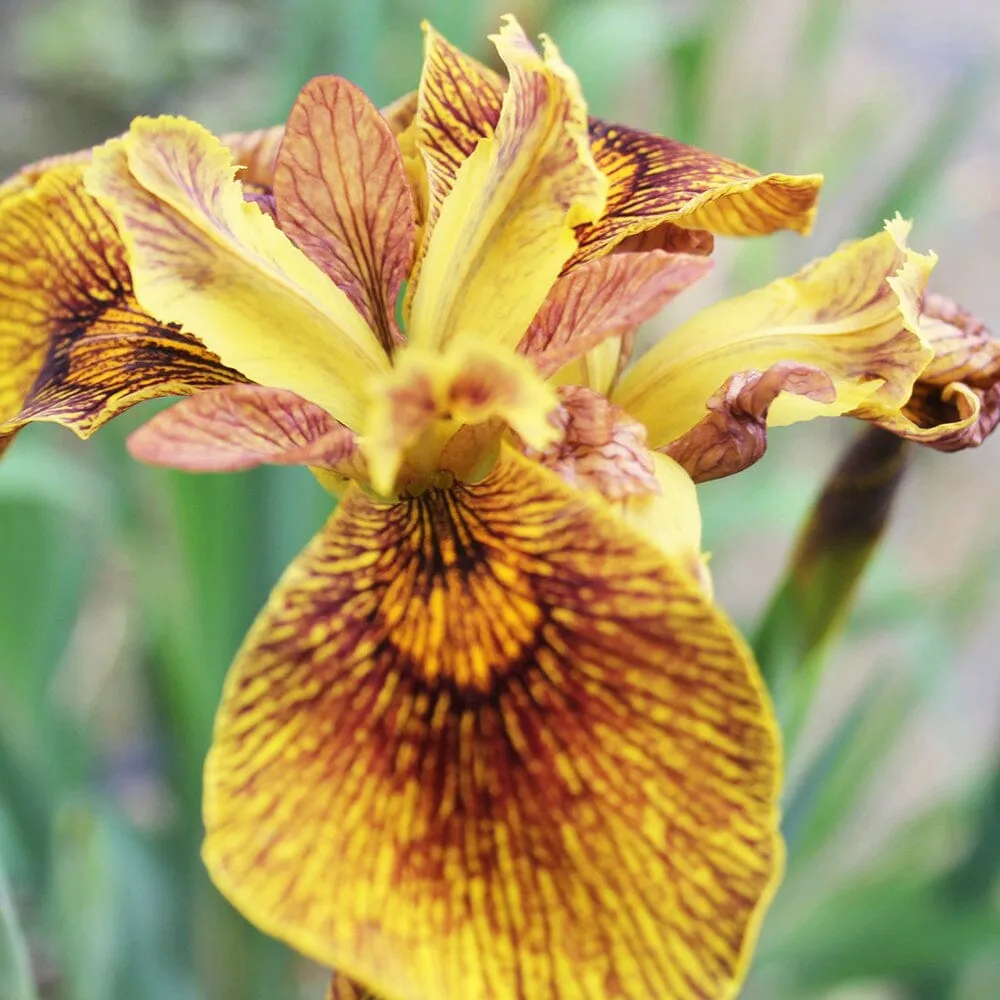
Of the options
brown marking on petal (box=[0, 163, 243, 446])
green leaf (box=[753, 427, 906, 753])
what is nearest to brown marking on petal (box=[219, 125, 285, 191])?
brown marking on petal (box=[0, 163, 243, 446])

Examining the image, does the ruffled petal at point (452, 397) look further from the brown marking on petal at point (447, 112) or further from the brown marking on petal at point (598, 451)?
the brown marking on petal at point (447, 112)

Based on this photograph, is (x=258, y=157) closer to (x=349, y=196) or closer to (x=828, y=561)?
(x=349, y=196)

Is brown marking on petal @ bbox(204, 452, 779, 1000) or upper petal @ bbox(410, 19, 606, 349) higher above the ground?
upper petal @ bbox(410, 19, 606, 349)

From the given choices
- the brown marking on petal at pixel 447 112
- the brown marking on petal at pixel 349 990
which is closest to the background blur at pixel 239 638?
the brown marking on petal at pixel 349 990

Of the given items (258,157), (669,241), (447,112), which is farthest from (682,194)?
(258,157)

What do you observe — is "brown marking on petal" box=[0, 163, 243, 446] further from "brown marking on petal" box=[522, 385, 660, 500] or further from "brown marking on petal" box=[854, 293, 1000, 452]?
"brown marking on petal" box=[854, 293, 1000, 452]

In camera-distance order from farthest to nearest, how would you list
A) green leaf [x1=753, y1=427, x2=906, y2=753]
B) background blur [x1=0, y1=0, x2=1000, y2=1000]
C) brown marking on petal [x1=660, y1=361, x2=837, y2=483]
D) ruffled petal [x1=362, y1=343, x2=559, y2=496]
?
background blur [x1=0, y1=0, x2=1000, y2=1000] → green leaf [x1=753, y1=427, x2=906, y2=753] → brown marking on petal [x1=660, y1=361, x2=837, y2=483] → ruffled petal [x1=362, y1=343, x2=559, y2=496]
